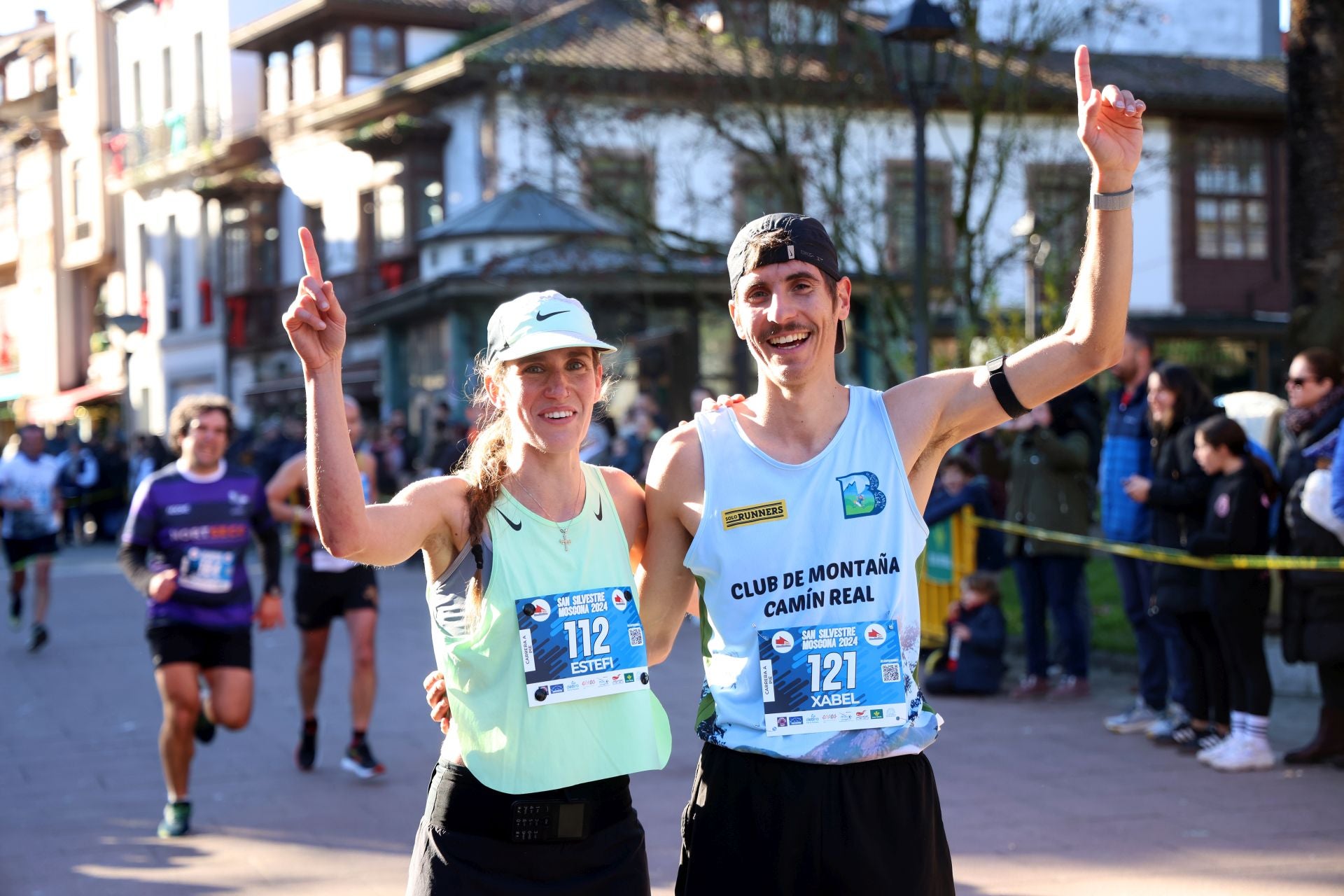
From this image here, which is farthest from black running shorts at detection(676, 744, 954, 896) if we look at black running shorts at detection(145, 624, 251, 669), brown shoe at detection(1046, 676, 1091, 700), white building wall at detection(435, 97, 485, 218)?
white building wall at detection(435, 97, 485, 218)

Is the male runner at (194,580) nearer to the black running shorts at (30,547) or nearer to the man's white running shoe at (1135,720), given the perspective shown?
the man's white running shoe at (1135,720)

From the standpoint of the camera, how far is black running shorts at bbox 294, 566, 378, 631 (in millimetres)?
8531

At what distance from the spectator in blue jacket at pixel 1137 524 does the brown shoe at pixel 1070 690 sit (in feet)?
2.58

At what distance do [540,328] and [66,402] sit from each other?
4623 centimetres

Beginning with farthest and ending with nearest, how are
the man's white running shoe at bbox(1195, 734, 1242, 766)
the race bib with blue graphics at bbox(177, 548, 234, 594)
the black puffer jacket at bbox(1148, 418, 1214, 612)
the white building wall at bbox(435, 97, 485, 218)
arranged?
the white building wall at bbox(435, 97, 485, 218), the black puffer jacket at bbox(1148, 418, 1214, 612), the man's white running shoe at bbox(1195, 734, 1242, 766), the race bib with blue graphics at bbox(177, 548, 234, 594)

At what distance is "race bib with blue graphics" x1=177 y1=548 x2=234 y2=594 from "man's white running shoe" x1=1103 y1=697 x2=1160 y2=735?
478 centimetres

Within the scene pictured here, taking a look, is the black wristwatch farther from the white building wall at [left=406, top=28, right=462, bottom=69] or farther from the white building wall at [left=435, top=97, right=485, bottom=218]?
the white building wall at [left=406, top=28, right=462, bottom=69]

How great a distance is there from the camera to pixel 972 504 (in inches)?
432

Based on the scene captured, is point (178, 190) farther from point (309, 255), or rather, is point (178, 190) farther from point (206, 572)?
point (309, 255)

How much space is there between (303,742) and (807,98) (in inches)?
375

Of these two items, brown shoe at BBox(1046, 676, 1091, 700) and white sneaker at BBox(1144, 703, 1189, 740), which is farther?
brown shoe at BBox(1046, 676, 1091, 700)

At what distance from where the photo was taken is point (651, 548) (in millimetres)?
3576

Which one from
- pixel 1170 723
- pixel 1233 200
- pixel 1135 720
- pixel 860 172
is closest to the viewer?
pixel 1170 723

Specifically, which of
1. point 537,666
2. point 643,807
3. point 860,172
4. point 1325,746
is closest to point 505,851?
point 537,666
